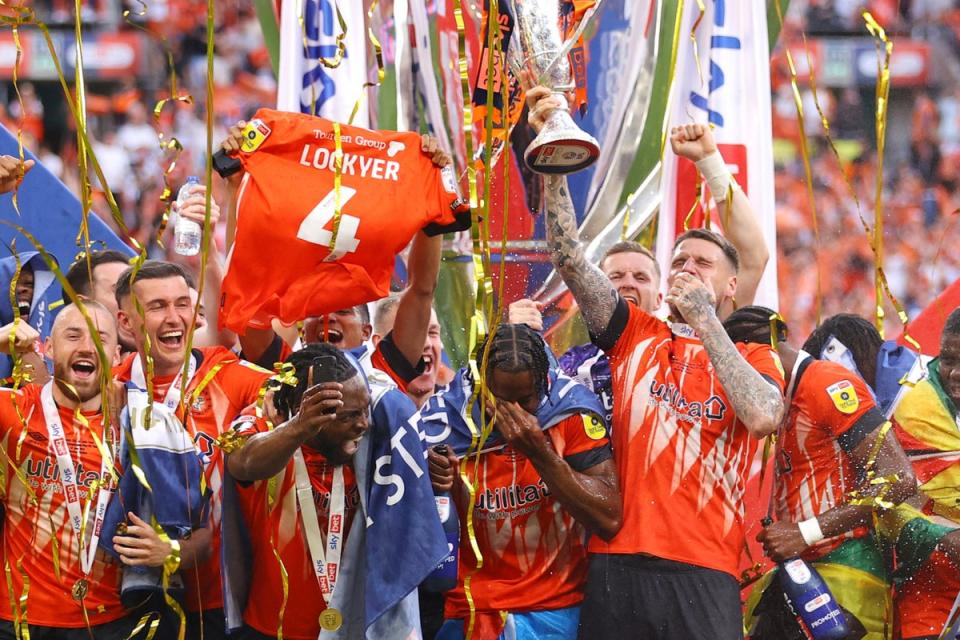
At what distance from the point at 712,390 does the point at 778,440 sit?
355 mm

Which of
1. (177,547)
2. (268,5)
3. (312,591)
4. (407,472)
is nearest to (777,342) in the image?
(407,472)

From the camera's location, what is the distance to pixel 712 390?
3.69 m

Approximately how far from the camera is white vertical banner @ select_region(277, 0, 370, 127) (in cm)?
553

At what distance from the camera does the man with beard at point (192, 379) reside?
373 cm

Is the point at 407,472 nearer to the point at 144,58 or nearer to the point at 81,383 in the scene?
the point at 81,383

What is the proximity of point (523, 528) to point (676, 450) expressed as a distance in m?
0.43

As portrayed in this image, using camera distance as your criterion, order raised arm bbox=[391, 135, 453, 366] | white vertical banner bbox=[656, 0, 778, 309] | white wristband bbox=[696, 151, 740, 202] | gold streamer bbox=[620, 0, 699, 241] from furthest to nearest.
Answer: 1. white vertical banner bbox=[656, 0, 778, 309]
2. gold streamer bbox=[620, 0, 699, 241]
3. white wristband bbox=[696, 151, 740, 202]
4. raised arm bbox=[391, 135, 453, 366]

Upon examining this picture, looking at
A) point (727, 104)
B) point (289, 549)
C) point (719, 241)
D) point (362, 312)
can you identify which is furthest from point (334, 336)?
point (727, 104)

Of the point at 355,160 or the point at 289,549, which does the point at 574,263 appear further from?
the point at 289,549

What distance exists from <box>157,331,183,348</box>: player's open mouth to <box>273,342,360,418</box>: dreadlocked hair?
0.54 metres

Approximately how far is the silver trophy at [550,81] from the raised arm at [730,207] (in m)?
0.69

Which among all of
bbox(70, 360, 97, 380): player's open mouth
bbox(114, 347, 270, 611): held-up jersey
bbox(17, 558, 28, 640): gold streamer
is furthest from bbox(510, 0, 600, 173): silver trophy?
bbox(17, 558, 28, 640): gold streamer

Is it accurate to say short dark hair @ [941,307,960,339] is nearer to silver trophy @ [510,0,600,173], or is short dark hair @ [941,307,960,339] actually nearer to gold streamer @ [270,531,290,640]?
silver trophy @ [510,0,600,173]

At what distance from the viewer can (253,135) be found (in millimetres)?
3893
